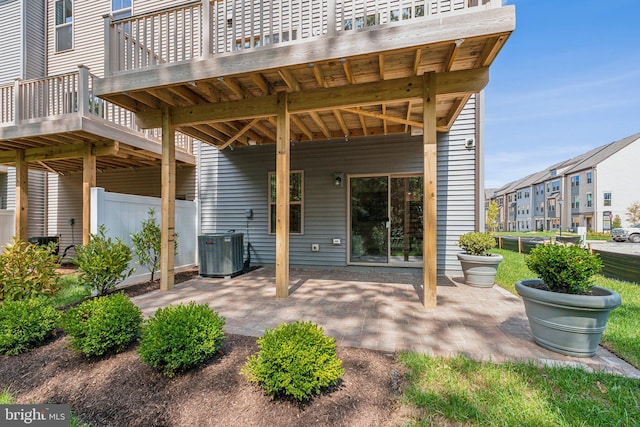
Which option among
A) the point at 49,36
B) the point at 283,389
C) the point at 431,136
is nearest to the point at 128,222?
the point at 283,389

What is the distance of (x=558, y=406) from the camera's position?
169 centimetres

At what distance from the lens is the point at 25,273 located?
11.9 feet

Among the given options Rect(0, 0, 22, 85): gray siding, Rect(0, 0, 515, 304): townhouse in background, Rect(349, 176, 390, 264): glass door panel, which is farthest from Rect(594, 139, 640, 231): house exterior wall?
Rect(0, 0, 22, 85): gray siding

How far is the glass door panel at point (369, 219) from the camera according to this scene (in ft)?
20.2

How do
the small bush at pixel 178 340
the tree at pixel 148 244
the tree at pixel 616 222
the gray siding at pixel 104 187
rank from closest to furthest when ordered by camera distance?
the small bush at pixel 178 340, the tree at pixel 148 244, the gray siding at pixel 104 187, the tree at pixel 616 222

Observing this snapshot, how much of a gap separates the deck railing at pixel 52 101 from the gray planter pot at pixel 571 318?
7089 mm

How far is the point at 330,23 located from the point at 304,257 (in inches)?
184

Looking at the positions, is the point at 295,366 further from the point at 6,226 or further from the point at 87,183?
the point at 6,226

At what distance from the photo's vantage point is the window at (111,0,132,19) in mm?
7934

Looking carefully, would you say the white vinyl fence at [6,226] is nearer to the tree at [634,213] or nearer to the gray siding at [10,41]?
the gray siding at [10,41]

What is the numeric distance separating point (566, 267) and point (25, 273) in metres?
6.36

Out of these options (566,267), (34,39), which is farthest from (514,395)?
(34,39)

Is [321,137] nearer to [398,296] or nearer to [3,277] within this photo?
[398,296]

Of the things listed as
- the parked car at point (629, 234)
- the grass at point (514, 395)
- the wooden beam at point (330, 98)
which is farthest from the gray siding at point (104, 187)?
the parked car at point (629, 234)
